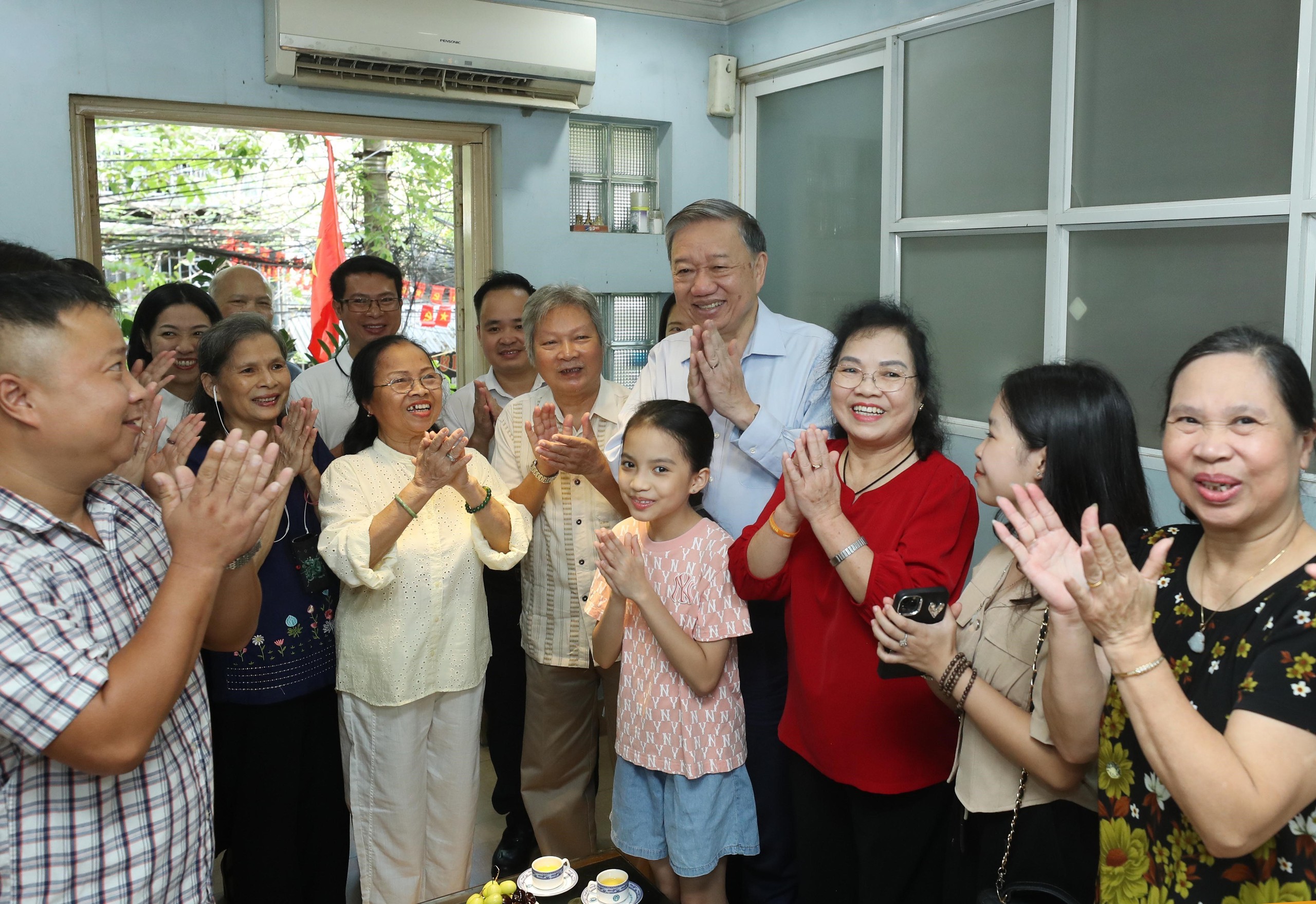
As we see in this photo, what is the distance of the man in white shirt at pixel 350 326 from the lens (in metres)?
3.18

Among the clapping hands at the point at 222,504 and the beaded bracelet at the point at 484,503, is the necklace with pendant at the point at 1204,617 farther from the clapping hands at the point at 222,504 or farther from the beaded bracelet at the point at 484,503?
the beaded bracelet at the point at 484,503

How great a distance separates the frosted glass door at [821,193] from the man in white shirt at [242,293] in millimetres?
2240

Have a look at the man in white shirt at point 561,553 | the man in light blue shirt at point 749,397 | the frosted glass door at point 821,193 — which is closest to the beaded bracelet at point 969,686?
the man in light blue shirt at point 749,397

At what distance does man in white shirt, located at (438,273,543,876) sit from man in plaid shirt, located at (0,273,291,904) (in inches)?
53.7

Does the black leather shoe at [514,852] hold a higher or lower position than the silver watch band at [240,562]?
lower

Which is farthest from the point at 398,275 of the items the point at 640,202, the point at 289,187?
the point at 289,187

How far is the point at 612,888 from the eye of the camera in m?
1.85

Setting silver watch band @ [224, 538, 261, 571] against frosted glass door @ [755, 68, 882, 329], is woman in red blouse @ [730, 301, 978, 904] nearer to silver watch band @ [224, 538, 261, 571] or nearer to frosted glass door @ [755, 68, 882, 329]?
silver watch band @ [224, 538, 261, 571]

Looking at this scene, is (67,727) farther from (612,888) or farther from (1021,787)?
(1021,787)

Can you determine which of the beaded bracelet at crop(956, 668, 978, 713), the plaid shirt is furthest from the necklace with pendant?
the plaid shirt

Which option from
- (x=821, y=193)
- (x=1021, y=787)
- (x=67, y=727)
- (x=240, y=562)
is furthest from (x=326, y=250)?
(x=1021, y=787)

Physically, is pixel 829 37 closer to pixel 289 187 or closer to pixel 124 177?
pixel 289 187

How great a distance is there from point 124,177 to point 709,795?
5.42 m

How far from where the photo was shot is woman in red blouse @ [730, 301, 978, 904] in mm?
1827
